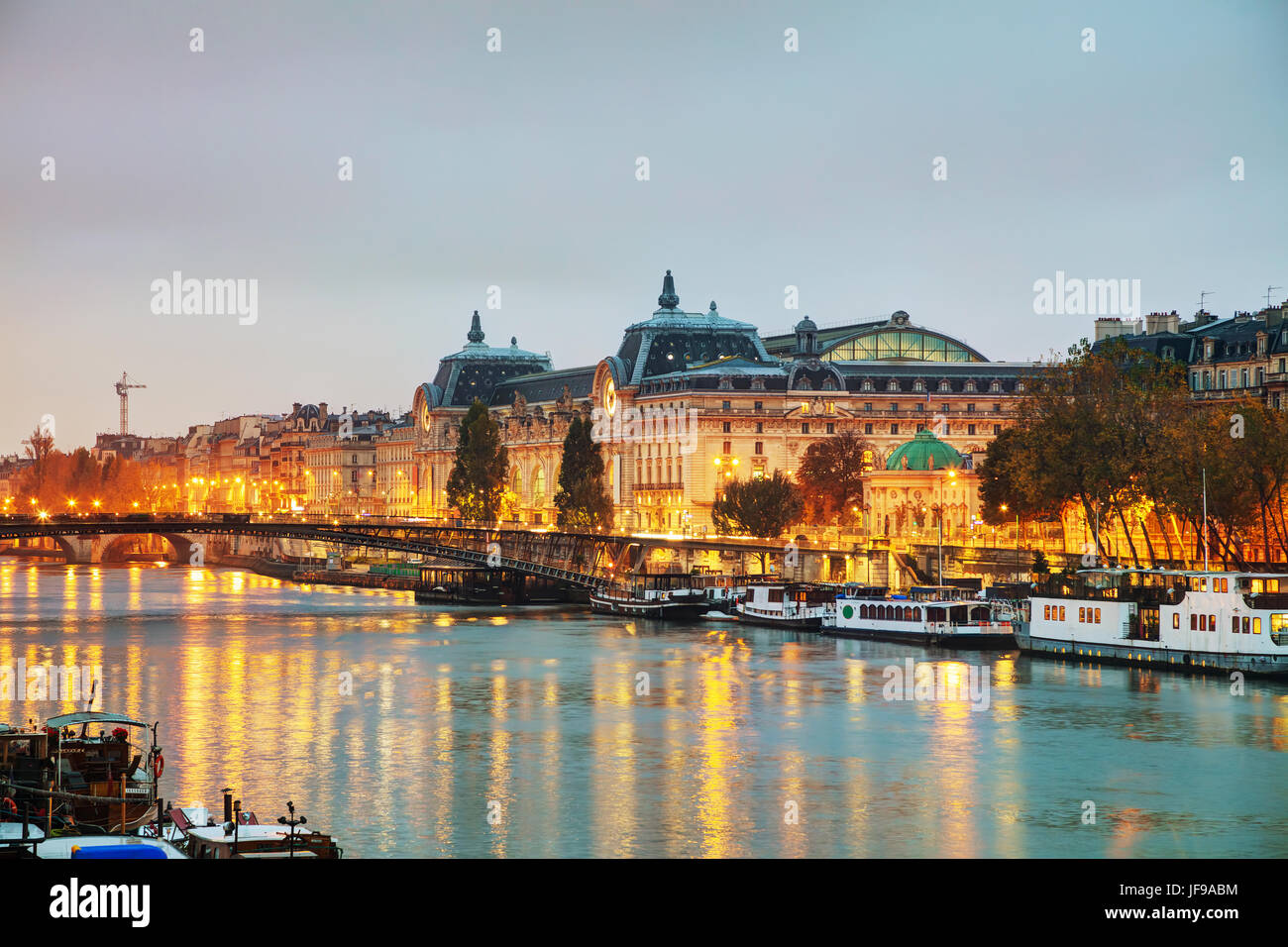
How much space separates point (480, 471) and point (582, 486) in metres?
14.2

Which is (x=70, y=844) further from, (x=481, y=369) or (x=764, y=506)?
(x=481, y=369)

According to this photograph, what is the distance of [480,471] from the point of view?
382 ft

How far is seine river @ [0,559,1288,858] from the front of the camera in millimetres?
31484

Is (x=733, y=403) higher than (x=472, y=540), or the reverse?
(x=733, y=403)

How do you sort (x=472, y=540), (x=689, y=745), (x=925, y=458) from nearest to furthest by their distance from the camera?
(x=689, y=745), (x=925, y=458), (x=472, y=540)

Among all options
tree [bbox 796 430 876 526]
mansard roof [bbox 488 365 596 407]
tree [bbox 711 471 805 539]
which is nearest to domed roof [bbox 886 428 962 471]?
tree [bbox 711 471 805 539]

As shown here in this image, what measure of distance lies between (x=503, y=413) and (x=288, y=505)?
53.0 meters

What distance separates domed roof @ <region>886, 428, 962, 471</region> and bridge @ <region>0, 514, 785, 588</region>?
319 inches

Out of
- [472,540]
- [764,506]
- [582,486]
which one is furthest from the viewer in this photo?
[472,540]

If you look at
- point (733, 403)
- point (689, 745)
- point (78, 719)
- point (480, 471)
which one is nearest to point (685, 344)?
point (733, 403)

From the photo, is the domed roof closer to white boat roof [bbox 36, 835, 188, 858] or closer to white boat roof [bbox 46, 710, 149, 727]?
white boat roof [bbox 46, 710, 149, 727]

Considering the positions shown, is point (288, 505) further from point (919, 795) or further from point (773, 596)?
point (919, 795)

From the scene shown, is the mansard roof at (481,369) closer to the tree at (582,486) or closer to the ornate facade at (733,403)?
the ornate facade at (733,403)
